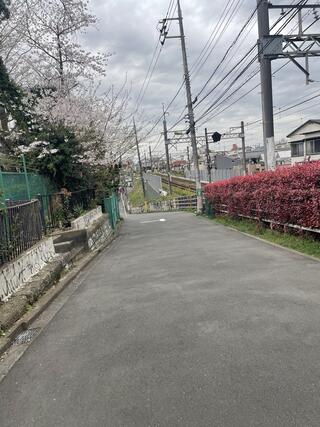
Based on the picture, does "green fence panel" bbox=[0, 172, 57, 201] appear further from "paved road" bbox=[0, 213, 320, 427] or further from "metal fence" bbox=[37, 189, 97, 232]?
"paved road" bbox=[0, 213, 320, 427]

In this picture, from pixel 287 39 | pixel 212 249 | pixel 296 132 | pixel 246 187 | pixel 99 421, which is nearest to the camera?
pixel 99 421

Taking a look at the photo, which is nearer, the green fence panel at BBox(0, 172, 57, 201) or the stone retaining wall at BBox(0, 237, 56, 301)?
the stone retaining wall at BBox(0, 237, 56, 301)

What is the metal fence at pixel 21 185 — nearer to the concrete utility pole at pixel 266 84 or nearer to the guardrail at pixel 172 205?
the concrete utility pole at pixel 266 84

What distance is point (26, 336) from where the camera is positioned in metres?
4.94

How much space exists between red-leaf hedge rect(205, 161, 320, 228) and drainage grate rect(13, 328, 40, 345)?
22.1 ft

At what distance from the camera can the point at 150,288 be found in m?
6.60

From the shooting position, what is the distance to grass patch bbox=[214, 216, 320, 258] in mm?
8727

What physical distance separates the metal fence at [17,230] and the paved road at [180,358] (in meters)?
1.29

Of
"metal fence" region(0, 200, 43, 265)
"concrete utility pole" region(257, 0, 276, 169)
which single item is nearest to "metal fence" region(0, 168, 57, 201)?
"metal fence" region(0, 200, 43, 265)

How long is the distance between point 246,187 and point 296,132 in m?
29.6

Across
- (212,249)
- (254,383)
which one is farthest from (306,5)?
(254,383)

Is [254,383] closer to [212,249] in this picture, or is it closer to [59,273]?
[59,273]

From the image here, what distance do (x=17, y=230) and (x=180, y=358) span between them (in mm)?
4134

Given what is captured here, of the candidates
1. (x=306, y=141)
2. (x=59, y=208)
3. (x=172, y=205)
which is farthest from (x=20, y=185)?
(x=306, y=141)
